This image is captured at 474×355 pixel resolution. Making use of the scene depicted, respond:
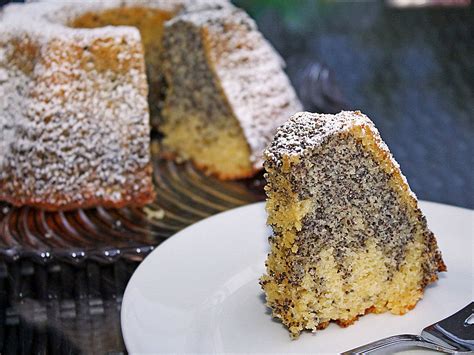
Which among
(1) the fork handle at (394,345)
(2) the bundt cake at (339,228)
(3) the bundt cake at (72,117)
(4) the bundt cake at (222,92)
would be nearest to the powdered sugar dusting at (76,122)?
(3) the bundt cake at (72,117)

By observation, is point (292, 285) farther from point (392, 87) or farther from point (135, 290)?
point (392, 87)

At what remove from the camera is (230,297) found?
1293 mm

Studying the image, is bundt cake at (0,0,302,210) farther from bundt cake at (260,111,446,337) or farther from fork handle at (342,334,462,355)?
fork handle at (342,334,462,355)

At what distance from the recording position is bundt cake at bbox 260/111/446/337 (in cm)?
116

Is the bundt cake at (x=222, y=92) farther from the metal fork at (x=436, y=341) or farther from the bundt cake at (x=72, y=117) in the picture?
the metal fork at (x=436, y=341)

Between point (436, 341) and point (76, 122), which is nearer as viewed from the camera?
point (436, 341)

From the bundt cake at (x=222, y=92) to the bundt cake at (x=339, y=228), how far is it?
2.49 ft

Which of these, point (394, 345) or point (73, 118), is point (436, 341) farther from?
point (73, 118)

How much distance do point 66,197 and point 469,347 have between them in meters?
1.05

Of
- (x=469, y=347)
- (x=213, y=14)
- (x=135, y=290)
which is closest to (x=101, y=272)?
(x=135, y=290)

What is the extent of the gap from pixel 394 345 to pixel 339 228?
0.21 m

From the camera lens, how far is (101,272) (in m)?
1.51

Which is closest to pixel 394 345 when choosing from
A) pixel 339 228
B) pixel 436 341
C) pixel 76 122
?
pixel 436 341

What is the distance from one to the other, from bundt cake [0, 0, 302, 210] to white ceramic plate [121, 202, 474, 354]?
427 millimetres
